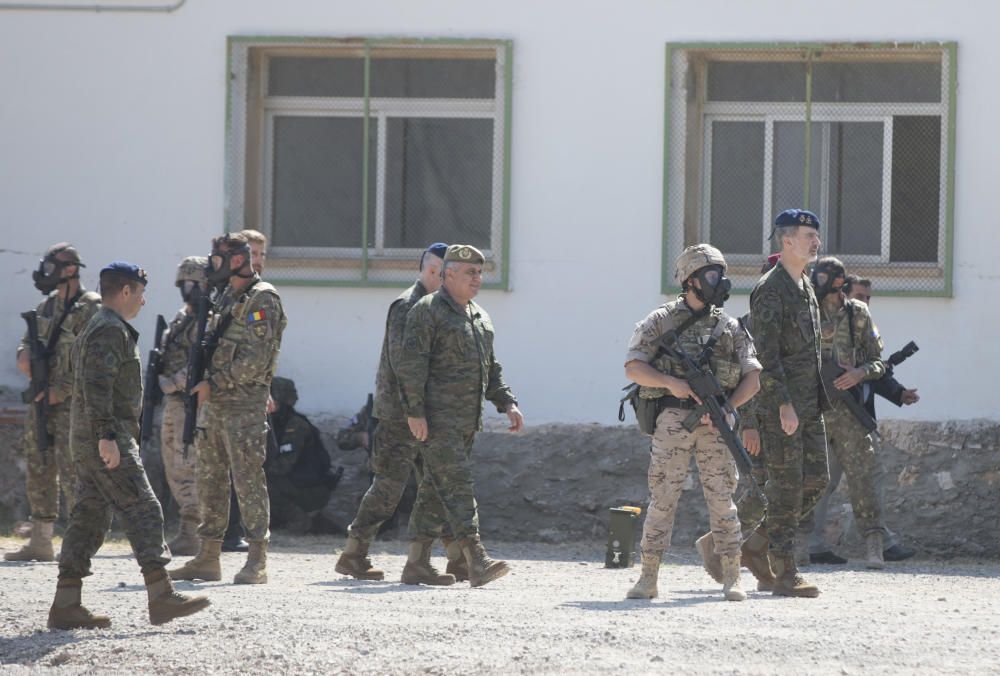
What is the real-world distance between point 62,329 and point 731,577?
14.9ft

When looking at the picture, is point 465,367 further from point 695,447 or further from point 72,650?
point 72,650

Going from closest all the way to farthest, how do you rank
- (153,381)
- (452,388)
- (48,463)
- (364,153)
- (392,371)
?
(452,388) → (392,371) → (48,463) → (153,381) → (364,153)

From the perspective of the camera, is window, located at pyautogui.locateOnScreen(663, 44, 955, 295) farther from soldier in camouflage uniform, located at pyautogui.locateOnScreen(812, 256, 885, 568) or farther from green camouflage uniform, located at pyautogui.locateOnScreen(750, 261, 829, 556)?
green camouflage uniform, located at pyautogui.locateOnScreen(750, 261, 829, 556)

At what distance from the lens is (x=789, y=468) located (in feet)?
28.8

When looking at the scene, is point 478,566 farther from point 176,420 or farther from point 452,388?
point 176,420

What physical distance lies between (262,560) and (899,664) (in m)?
3.87

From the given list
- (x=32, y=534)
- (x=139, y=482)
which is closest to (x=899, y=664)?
(x=139, y=482)

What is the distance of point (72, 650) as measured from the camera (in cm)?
707

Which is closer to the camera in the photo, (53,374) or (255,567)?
(255,567)

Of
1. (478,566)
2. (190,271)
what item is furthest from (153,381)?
(478,566)

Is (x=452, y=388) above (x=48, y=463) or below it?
above

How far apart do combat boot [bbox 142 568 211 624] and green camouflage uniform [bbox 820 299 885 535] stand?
486 centimetres

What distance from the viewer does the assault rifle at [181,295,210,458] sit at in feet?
A: 30.9

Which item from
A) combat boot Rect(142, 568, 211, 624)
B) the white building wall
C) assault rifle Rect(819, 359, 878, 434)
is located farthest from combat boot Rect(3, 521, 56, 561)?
assault rifle Rect(819, 359, 878, 434)
